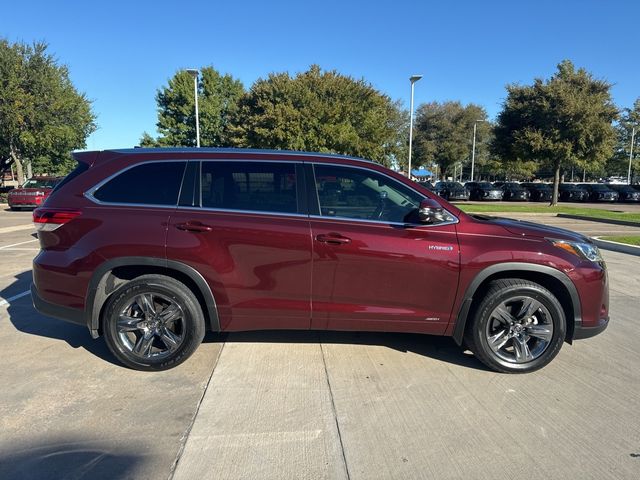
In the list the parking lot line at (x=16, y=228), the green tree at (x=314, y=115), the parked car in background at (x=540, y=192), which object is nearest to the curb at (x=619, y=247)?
the parking lot line at (x=16, y=228)

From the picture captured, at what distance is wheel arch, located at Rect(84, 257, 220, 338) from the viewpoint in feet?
12.6

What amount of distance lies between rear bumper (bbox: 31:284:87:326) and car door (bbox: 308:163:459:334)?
1999mm

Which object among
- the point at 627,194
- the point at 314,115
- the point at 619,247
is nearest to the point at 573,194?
the point at 627,194

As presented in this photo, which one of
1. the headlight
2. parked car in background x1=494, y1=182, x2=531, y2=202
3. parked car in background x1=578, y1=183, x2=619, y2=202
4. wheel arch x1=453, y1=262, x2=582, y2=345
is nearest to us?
wheel arch x1=453, y1=262, x2=582, y2=345

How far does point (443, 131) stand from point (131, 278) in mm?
46580

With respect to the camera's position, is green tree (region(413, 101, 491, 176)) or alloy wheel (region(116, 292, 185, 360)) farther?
green tree (region(413, 101, 491, 176))

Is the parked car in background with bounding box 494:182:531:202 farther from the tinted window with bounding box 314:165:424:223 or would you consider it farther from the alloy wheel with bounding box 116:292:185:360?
the alloy wheel with bounding box 116:292:185:360

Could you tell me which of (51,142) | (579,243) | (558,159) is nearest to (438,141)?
(558,159)

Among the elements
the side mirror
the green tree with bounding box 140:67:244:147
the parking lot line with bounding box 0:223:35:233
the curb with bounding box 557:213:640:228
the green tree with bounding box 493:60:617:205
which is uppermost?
the green tree with bounding box 140:67:244:147

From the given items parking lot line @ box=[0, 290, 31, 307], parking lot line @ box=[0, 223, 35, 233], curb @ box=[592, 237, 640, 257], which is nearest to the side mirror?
parking lot line @ box=[0, 290, 31, 307]

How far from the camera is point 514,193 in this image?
37.3 meters

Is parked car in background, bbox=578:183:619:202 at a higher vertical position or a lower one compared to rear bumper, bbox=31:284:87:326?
higher

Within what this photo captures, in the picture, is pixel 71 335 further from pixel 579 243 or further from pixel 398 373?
pixel 579 243

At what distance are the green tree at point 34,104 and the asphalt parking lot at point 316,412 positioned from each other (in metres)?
24.0
